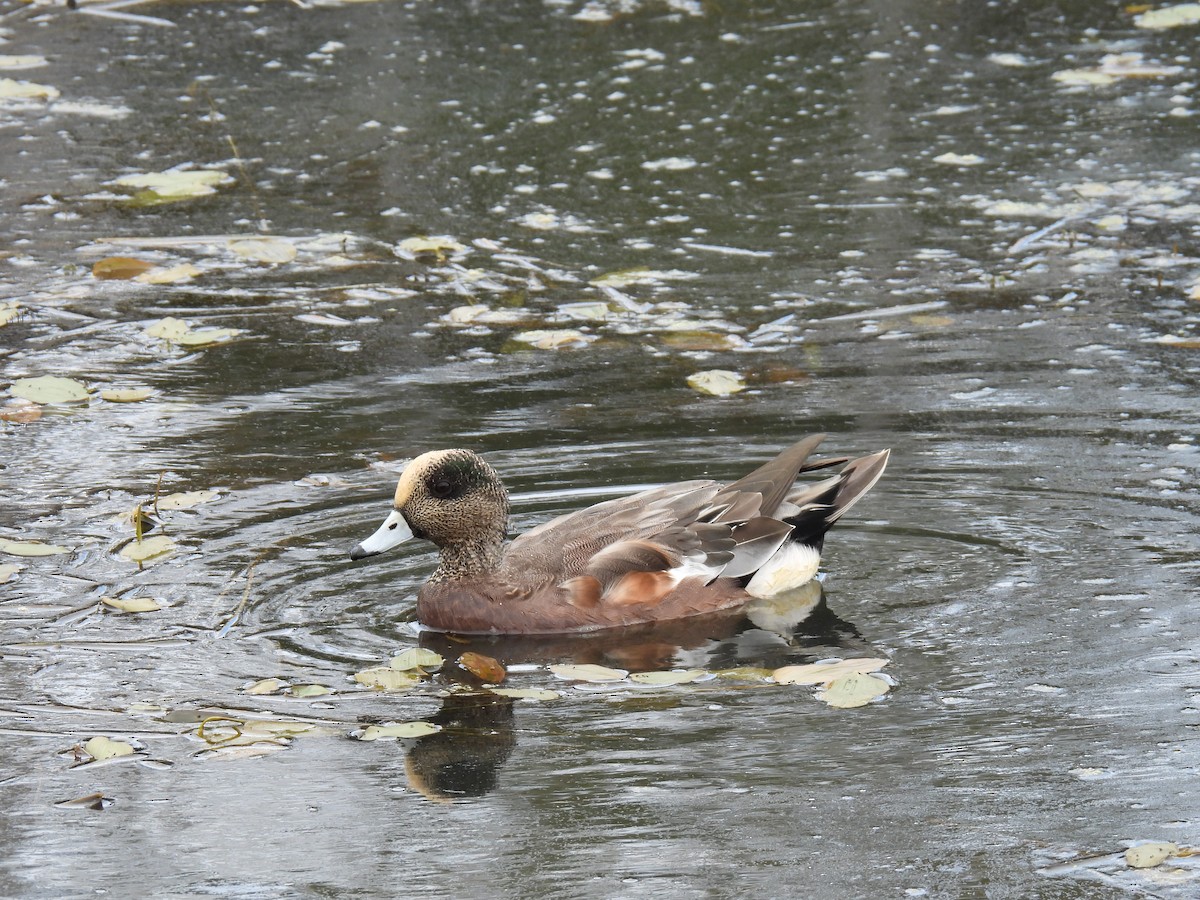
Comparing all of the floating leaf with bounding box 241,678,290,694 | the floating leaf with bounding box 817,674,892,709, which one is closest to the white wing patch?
the floating leaf with bounding box 817,674,892,709

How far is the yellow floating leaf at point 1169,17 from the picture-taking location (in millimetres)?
14367

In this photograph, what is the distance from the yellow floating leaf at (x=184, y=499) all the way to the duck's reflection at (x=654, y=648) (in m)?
1.35

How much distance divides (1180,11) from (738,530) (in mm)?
9594

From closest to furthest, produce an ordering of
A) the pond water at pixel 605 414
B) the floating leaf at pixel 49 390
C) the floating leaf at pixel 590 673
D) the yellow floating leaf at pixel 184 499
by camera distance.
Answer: the pond water at pixel 605 414, the floating leaf at pixel 590 673, the yellow floating leaf at pixel 184 499, the floating leaf at pixel 49 390

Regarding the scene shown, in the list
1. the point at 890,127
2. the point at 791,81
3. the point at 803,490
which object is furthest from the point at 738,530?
the point at 791,81

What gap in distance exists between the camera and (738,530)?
A: 6898mm

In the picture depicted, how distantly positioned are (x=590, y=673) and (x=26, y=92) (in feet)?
30.0

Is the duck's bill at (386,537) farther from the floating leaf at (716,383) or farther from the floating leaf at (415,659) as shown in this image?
the floating leaf at (716,383)

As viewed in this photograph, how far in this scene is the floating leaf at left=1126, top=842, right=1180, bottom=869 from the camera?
445 cm

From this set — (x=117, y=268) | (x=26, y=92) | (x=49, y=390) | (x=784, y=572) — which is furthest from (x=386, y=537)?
(x=26, y=92)

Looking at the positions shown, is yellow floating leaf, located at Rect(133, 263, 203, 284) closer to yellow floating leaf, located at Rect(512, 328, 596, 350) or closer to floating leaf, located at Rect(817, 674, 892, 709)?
yellow floating leaf, located at Rect(512, 328, 596, 350)

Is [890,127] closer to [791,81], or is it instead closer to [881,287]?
[791,81]

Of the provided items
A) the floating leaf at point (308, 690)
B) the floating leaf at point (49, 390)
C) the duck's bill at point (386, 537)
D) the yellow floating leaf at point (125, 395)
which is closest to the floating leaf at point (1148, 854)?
the floating leaf at point (308, 690)

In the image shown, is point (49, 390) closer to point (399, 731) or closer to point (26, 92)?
point (399, 731)
